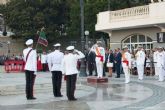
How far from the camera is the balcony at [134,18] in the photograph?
110 feet

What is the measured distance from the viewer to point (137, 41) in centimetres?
3759

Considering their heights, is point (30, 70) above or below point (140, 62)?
below

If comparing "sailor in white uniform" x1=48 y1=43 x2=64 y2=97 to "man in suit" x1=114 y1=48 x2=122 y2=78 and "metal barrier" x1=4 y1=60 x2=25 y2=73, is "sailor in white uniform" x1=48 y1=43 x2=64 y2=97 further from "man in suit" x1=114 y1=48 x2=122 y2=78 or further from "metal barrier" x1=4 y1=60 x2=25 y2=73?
"metal barrier" x1=4 y1=60 x2=25 y2=73

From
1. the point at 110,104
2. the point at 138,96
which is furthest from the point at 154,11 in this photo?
the point at 110,104

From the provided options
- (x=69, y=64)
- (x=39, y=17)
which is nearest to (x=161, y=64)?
(x=69, y=64)

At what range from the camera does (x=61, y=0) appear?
→ 201 ft

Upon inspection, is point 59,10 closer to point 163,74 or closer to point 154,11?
point 154,11

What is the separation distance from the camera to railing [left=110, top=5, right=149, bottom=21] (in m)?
34.8

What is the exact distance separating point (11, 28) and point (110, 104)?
4918 centimetres

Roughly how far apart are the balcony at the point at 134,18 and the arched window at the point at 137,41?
138 cm

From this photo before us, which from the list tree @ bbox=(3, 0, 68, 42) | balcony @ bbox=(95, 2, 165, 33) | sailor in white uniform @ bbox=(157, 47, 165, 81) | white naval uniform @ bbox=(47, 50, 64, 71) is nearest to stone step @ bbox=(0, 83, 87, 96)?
white naval uniform @ bbox=(47, 50, 64, 71)

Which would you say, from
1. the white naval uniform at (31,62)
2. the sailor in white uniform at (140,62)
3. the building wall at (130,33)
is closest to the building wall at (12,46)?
the building wall at (130,33)

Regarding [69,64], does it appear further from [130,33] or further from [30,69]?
[130,33]

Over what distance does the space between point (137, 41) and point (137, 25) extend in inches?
105
